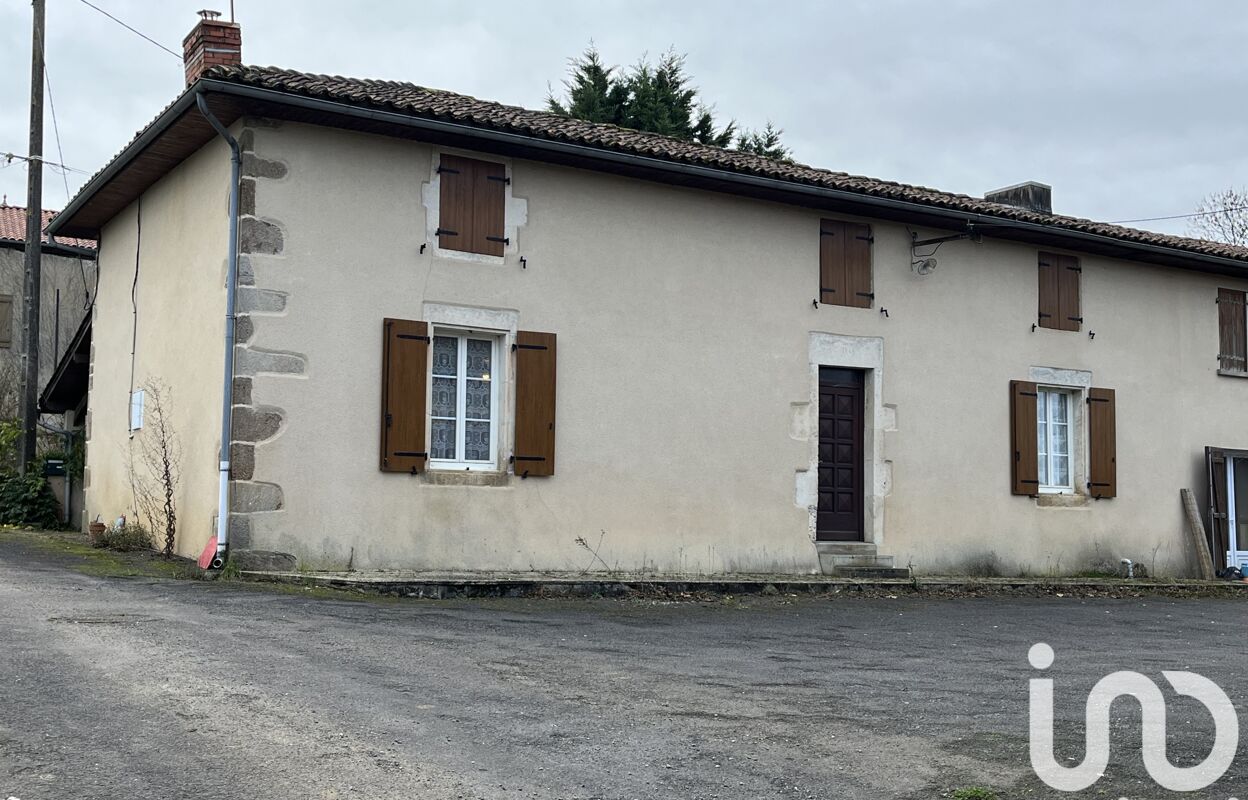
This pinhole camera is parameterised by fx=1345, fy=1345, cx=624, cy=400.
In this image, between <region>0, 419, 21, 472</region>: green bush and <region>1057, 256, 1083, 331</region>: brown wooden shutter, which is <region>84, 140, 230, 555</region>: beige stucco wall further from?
<region>1057, 256, 1083, 331</region>: brown wooden shutter

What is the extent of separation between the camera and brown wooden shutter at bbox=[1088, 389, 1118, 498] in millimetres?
15391

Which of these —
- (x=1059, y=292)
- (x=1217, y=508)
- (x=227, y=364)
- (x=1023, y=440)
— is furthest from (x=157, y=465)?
(x=1217, y=508)

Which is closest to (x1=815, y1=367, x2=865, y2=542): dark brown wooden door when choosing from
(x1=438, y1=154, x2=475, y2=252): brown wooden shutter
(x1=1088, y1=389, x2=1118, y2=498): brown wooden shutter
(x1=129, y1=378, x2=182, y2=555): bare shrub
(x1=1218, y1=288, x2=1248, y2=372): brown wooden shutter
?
(x1=1088, y1=389, x2=1118, y2=498): brown wooden shutter

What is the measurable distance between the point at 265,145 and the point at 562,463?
3707 mm

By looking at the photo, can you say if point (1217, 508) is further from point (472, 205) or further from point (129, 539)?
point (129, 539)

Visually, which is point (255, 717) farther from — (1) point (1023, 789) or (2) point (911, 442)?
(2) point (911, 442)

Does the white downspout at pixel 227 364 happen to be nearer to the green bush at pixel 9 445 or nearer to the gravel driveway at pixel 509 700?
the gravel driveway at pixel 509 700

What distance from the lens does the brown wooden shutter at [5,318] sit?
27.0 m

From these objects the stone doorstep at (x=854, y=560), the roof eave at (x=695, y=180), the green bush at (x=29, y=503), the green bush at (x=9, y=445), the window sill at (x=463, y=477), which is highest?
the roof eave at (x=695, y=180)

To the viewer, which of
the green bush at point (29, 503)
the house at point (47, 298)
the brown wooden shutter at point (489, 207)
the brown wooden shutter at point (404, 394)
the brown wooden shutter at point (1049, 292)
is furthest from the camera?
the house at point (47, 298)

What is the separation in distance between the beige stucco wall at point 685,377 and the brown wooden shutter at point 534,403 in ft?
0.57

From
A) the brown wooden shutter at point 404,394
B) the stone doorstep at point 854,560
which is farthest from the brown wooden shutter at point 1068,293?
the brown wooden shutter at point 404,394

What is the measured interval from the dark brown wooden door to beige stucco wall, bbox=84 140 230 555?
6058mm

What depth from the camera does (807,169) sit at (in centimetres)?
1409
